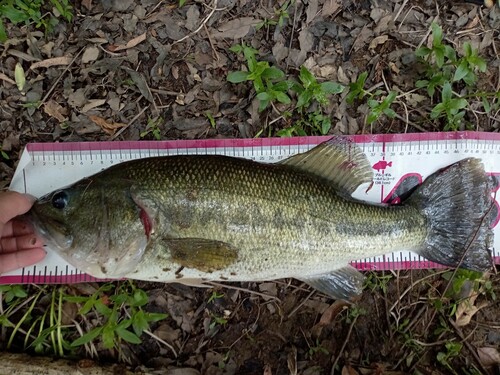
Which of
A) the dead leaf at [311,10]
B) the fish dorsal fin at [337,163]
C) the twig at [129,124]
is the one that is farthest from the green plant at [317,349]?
the dead leaf at [311,10]

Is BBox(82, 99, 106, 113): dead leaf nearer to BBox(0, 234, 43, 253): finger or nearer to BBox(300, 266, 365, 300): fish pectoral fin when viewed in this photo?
BBox(0, 234, 43, 253): finger

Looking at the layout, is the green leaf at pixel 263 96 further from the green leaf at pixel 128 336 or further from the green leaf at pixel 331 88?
the green leaf at pixel 128 336

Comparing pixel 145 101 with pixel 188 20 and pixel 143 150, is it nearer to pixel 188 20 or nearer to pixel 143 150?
pixel 143 150

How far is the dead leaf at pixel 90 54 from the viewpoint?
3.59m

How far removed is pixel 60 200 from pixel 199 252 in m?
0.92

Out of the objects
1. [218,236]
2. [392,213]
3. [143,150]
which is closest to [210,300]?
[218,236]

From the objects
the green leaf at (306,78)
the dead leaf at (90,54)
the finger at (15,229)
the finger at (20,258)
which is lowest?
the finger at (20,258)

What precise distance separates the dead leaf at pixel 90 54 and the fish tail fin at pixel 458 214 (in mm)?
2719

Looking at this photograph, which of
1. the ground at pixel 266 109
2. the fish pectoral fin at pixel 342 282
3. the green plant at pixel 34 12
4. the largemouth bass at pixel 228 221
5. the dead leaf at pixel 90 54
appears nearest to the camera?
the largemouth bass at pixel 228 221

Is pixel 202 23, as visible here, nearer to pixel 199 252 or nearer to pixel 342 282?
pixel 199 252

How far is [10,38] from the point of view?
11.7 ft

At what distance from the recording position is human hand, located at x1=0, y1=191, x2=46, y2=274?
3.01 meters

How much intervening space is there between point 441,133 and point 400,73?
2.00ft

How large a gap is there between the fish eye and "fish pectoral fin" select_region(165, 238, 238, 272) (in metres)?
0.68
